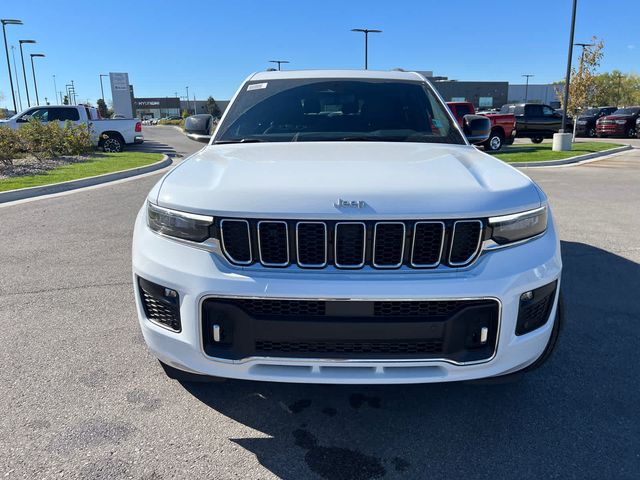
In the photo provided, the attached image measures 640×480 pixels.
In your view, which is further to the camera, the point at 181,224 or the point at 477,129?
the point at 477,129

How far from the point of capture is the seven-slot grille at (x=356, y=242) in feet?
6.89

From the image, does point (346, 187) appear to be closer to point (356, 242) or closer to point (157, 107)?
point (356, 242)

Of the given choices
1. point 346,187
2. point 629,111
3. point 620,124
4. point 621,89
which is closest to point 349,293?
point 346,187

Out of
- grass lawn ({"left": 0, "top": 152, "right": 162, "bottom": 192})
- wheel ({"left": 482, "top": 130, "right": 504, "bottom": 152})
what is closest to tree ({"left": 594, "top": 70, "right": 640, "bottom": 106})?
wheel ({"left": 482, "top": 130, "right": 504, "bottom": 152})

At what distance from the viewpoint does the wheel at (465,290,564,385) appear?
230 centimetres

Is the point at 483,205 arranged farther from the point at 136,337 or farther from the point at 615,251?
the point at 615,251

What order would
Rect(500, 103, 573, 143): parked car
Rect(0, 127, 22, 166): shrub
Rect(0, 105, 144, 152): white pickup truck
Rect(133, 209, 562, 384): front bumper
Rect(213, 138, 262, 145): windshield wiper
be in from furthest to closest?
Rect(500, 103, 573, 143): parked car, Rect(0, 105, 144, 152): white pickup truck, Rect(0, 127, 22, 166): shrub, Rect(213, 138, 262, 145): windshield wiper, Rect(133, 209, 562, 384): front bumper

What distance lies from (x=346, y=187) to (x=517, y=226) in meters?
0.78

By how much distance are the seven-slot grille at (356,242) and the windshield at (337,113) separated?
53.9 inches

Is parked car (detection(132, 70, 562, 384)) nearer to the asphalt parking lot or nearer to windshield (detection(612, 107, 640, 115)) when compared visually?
the asphalt parking lot

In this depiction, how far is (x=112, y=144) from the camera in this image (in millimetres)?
19891

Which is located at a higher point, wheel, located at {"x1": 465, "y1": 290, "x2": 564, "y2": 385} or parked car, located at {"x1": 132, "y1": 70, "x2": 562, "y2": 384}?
parked car, located at {"x1": 132, "y1": 70, "x2": 562, "y2": 384}

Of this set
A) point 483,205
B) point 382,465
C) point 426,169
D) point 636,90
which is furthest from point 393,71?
point 636,90

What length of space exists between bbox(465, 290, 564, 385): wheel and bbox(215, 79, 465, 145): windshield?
1438mm
